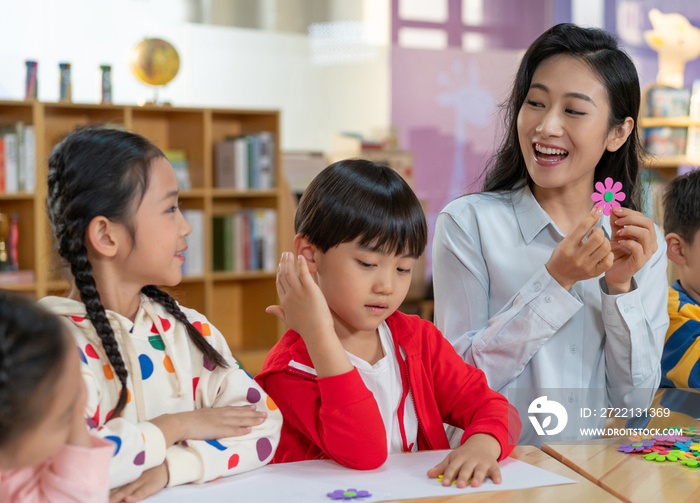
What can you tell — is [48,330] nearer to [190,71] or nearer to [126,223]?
[126,223]

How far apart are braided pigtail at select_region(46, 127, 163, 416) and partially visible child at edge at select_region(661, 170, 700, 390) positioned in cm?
127

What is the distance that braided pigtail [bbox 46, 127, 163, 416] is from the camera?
40.5 inches

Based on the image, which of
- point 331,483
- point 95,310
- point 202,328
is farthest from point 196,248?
point 331,483

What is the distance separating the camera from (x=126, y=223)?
3.44ft

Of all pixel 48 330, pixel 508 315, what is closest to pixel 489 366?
pixel 508 315

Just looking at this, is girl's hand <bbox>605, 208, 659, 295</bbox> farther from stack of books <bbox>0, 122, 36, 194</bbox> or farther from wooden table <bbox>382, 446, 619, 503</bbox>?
stack of books <bbox>0, 122, 36, 194</bbox>

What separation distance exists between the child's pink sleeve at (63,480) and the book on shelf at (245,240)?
3.42 meters

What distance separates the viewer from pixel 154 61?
4137 millimetres

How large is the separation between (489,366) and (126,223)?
2.59 feet

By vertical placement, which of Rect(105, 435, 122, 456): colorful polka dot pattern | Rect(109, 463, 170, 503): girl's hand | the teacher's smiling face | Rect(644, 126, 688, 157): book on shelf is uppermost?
Rect(644, 126, 688, 157): book on shelf

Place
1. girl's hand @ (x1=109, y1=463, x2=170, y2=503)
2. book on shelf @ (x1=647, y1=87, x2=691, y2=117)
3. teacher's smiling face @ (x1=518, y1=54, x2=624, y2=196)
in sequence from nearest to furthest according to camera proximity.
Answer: girl's hand @ (x1=109, y1=463, x2=170, y2=503) < teacher's smiling face @ (x1=518, y1=54, x2=624, y2=196) < book on shelf @ (x1=647, y1=87, x2=691, y2=117)

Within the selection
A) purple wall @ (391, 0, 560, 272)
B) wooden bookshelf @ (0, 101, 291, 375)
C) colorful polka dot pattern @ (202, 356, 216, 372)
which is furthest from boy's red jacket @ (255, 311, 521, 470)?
purple wall @ (391, 0, 560, 272)

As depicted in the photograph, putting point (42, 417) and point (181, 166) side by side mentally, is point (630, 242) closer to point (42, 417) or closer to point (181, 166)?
point (42, 417)

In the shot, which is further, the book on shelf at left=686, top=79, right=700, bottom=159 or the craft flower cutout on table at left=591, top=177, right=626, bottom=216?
the book on shelf at left=686, top=79, right=700, bottom=159
